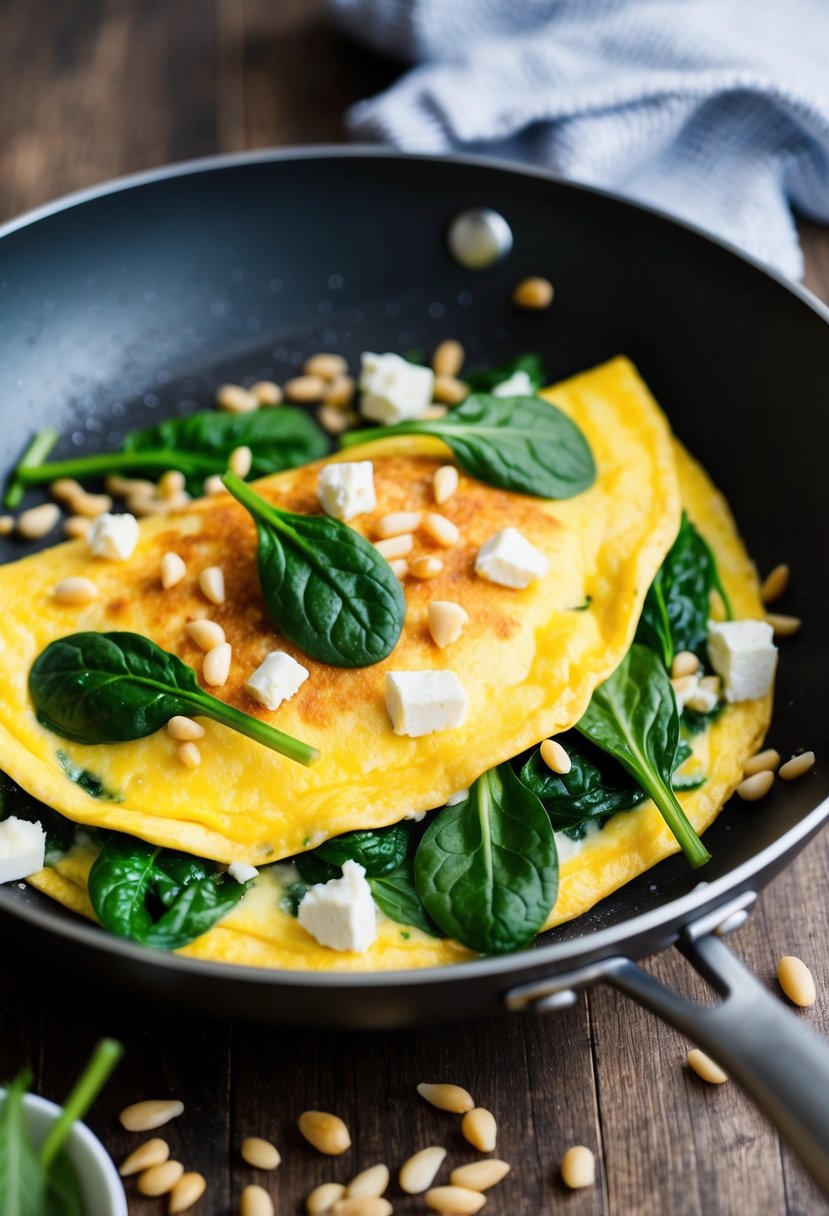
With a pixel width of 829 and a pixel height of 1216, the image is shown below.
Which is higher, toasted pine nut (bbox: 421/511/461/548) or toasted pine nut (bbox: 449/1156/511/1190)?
toasted pine nut (bbox: 421/511/461/548)

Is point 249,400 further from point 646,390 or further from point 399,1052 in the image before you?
point 399,1052

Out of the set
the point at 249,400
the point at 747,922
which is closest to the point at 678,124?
the point at 249,400

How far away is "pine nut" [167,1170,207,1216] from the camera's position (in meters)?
2.06

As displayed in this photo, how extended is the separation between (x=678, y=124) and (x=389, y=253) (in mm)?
1000

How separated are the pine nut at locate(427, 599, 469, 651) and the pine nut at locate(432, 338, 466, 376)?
1.03 m

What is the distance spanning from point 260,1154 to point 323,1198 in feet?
0.43

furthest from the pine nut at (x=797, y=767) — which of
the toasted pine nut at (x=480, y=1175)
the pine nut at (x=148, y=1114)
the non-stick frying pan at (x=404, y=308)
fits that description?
the pine nut at (x=148, y=1114)

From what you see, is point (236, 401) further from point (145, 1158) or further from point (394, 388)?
point (145, 1158)

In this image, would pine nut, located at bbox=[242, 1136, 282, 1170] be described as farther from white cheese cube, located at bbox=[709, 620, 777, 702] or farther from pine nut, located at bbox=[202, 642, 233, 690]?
white cheese cube, located at bbox=[709, 620, 777, 702]

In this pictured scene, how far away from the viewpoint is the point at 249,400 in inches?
124

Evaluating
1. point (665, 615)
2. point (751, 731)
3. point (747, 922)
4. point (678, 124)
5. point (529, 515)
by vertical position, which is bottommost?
point (747, 922)

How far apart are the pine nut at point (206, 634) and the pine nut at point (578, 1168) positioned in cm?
110

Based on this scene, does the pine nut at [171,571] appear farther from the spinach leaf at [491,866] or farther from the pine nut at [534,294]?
the pine nut at [534,294]

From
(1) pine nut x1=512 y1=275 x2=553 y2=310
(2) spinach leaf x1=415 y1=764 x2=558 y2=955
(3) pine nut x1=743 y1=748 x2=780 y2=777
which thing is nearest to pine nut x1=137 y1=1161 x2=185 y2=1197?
(2) spinach leaf x1=415 y1=764 x2=558 y2=955
